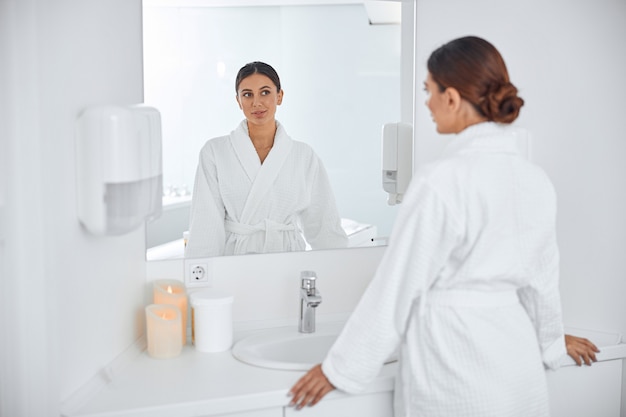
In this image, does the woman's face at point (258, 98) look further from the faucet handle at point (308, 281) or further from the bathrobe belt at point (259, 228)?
the faucet handle at point (308, 281)

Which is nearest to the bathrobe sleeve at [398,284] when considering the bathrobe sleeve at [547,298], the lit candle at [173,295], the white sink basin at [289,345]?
Result: the bathrobe sleeve at [547,298]

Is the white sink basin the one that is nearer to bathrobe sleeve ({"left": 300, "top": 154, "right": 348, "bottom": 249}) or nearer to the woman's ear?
bathrobe sleeve ({"left": 300, "top": 154, "right": 348, "bottom": 249})

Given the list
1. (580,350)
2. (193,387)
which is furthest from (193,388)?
(580,350)

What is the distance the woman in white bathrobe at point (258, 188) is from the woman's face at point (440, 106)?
58 centimetres

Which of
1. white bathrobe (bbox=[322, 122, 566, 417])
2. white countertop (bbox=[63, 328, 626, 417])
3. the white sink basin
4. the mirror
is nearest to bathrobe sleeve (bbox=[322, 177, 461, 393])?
white bathrobe (bbox=[322, 122, 566, 417])

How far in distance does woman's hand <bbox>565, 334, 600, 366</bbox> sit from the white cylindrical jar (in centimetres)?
88

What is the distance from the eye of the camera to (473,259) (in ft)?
4.46

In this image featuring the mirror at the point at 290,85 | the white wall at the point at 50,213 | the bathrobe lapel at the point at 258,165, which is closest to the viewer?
the white wall at the point at 50,213

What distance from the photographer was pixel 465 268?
1368mm

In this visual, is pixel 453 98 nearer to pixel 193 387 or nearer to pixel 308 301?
pixel 308 301

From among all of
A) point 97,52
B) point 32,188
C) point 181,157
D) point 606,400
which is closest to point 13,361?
point 32,188

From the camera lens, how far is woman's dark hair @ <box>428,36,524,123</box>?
135cm

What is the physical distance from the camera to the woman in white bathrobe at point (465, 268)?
1.34m

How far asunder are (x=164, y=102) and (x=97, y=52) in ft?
1.11
